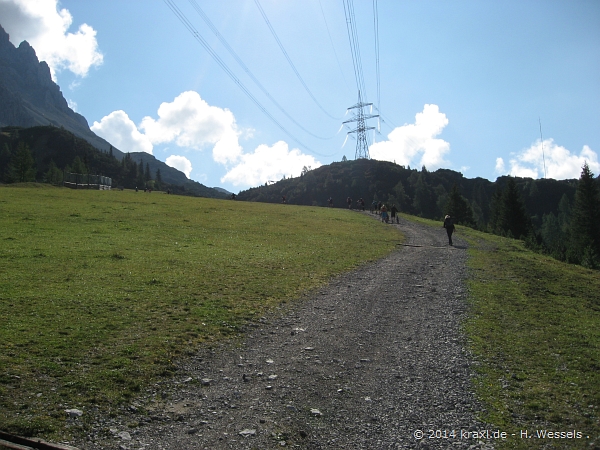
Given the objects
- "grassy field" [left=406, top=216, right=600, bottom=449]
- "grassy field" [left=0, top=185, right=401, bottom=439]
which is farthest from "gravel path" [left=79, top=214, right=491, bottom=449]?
"grassy field" [left=0, top=185, right=401, bottom=439]

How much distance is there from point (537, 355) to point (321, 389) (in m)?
5.79

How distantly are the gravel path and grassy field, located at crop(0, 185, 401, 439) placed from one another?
3.15 ft

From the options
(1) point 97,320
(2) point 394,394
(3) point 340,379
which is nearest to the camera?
(2) point 394,394

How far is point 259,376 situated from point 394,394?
2.97 m

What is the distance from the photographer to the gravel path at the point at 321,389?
7.19 m

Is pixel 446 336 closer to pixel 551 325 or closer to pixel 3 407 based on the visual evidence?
pixel 551 325

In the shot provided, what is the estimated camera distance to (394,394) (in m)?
8.84

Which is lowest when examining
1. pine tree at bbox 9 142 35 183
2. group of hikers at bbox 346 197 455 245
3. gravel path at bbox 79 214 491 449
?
gravel path at bbox 79 214 491 449

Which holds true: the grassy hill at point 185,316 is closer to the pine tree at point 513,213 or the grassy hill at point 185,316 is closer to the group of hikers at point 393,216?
the group of hikers at point 393,216

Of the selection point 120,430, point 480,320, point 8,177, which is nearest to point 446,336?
point 480,320

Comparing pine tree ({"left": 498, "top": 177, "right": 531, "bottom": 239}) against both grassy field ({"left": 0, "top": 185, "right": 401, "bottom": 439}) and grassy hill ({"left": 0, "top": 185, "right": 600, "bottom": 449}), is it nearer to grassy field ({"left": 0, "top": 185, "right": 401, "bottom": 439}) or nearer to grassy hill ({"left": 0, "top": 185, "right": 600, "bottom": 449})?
grassy field ({"left": 0, "top": 185, "right": 401, "bottom": 439})

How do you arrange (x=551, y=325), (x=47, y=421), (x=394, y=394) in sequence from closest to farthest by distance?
(x=47, y=421), (x=394, y=394), (x=551, y=325)

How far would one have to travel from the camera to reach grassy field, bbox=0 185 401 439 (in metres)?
8.52

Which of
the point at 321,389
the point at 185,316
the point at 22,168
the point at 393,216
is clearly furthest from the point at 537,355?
the point at 22,168
